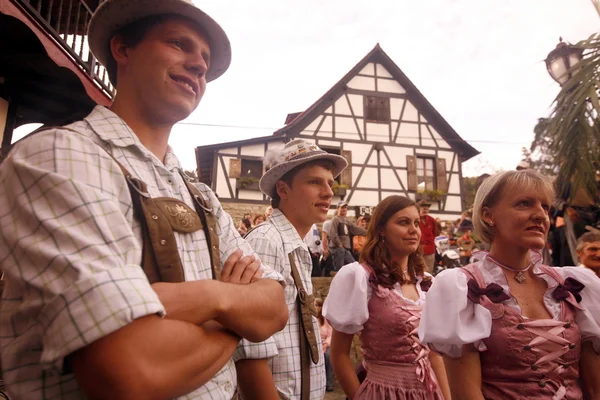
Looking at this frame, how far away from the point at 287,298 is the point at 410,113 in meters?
17.8

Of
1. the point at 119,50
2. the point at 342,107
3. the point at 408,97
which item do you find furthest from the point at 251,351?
the point at 408,97

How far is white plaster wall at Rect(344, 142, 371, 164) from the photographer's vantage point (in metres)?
17.2

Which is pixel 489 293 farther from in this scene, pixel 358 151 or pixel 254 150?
pixel 358 151

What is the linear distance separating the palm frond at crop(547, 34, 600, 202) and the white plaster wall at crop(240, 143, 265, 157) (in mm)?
13432

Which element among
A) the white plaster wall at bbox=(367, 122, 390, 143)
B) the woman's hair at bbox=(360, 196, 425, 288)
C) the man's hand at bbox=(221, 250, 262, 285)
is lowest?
the woman's hair at bbox=(360, 196, 425, 288)

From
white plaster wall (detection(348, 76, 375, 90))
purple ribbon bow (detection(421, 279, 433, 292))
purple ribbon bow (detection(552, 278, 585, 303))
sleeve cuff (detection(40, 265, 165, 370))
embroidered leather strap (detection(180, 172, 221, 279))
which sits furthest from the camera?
white plaster wall (detection(348, 76, 375, 90))

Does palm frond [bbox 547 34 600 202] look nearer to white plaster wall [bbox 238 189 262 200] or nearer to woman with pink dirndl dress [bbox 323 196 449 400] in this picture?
woman with pink dirndl dress [bbox 323 196 449 400]

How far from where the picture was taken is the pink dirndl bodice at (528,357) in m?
1.72

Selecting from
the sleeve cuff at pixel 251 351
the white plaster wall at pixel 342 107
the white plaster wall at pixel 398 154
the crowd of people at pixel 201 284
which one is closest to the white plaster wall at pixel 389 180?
the white plaster wall at pixel 398 154

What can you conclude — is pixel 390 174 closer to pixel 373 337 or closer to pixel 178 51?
pixel 373 337

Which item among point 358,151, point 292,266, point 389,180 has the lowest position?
point 389,180

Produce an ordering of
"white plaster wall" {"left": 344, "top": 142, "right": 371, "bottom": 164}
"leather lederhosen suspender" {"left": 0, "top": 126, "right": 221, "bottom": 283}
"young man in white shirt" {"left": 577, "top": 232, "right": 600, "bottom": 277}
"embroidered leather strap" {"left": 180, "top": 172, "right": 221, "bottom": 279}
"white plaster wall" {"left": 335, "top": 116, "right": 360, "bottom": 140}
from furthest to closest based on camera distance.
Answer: "white plaster wall" {"left": 335, "top": 116, "right": 360, "bottom": 140} → "white plaster wall" {"left": 344, "top": 142, "right": 371, "bottom": 164} → "young man in white shirt" {"left": 577, "top": 232, "right": 600, "bottom": 277} → "embroidered leather strap" {"left": 180, "top": 172, "right": 221, "bottom": 279} → "leather lederhosen suspender" {"left": 0, "top": 126, "right": 221, "bottom": 283}

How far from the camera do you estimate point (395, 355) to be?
2.52 m

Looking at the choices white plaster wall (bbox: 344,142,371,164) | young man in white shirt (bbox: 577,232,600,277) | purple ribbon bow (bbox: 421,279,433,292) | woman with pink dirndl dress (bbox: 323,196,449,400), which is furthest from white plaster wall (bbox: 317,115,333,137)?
purple ribbon bow (bbox: 421,279,433,292)
